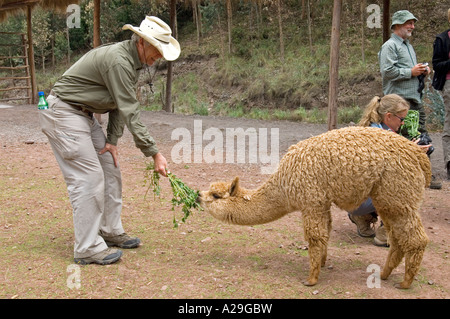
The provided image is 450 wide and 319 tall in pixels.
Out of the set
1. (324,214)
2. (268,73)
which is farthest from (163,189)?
(268,73)

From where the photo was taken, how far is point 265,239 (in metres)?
4.89

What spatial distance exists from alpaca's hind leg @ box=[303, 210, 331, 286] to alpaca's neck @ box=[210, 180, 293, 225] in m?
0.27

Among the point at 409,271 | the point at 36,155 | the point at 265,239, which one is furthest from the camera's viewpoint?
the point at 36,155

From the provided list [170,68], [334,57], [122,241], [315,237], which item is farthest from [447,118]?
[170,68]

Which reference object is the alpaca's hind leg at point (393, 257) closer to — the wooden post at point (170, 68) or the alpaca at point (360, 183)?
the alpaca at point (360, 183)

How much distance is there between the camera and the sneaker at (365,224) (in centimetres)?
485

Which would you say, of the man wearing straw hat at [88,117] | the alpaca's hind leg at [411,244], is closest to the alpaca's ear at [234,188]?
the man wearing straw hat at [88,117]

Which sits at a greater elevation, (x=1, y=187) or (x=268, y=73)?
(x=268, y=73)

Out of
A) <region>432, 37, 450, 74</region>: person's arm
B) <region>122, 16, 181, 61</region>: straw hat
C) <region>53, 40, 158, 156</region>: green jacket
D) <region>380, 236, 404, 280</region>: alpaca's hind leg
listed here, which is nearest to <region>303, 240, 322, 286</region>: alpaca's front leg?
<region>380, 236, 404, 280</region>: alpaca's hind leg

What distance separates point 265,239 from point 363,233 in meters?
1.05

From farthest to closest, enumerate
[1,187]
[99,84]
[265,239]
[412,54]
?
1. [1,187]
2. [412,54]
3. [265,239]
4. [99,84]

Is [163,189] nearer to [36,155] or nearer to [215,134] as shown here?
[36,155]

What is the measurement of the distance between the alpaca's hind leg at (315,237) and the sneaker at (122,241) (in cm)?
178

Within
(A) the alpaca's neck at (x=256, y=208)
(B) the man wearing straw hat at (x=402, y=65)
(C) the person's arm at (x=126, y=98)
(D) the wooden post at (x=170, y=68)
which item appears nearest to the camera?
(C) the person's arm at (x=126, y=98)
